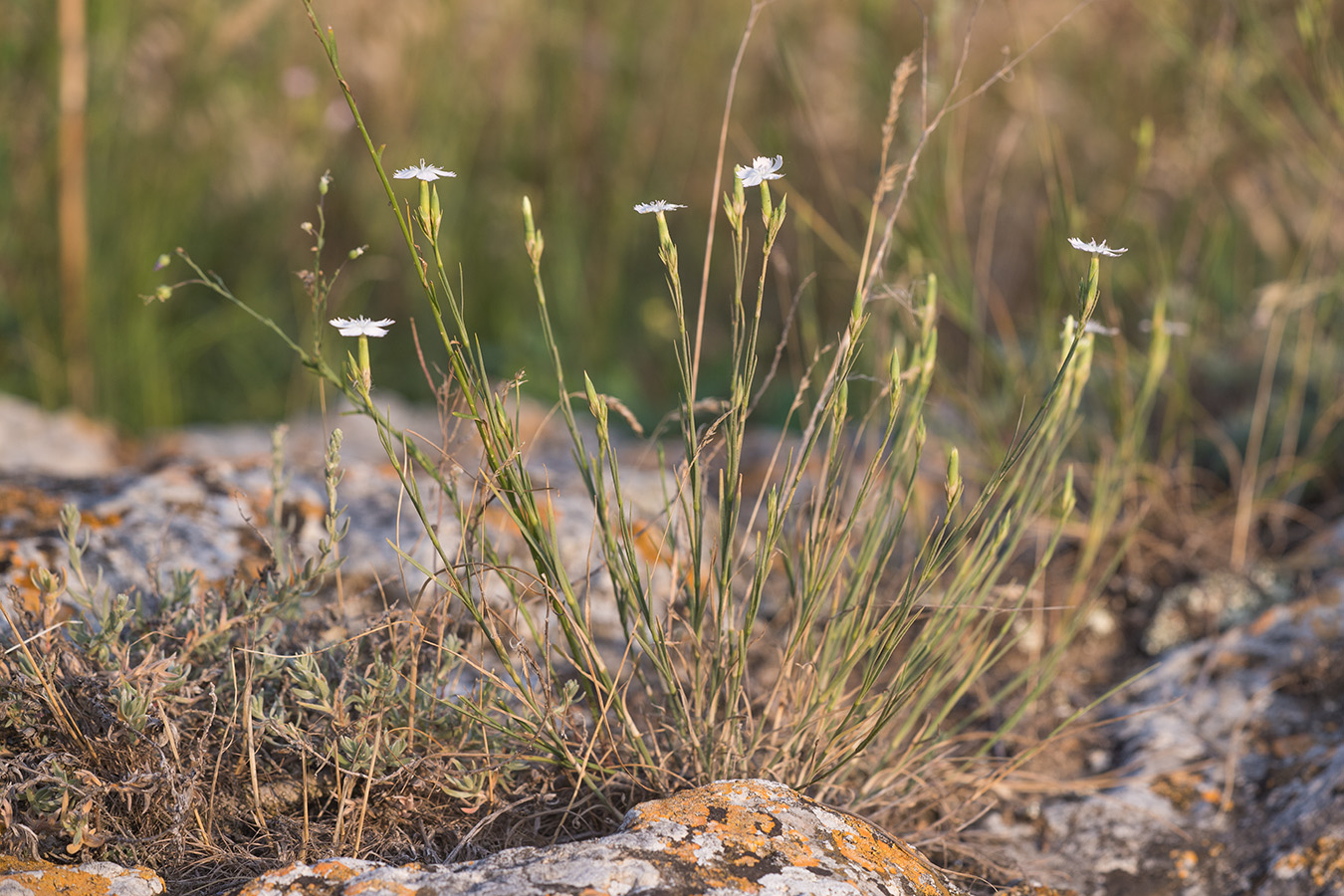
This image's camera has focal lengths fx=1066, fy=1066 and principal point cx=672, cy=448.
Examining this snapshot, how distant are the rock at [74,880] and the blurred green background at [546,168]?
224 centimetres

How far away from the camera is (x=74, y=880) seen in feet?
3.81

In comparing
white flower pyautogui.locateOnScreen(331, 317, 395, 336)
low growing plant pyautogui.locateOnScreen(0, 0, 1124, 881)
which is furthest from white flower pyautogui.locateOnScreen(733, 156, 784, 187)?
white flower pyautogui.locateOnScreen(331, 317, 395, 336)

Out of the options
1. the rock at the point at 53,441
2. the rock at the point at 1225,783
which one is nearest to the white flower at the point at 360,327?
the rock at the point at 1225,783

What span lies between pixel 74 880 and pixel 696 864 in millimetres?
679

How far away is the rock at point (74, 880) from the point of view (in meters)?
1.13

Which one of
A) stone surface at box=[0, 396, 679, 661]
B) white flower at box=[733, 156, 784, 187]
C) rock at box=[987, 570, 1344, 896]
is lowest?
rock at box=[987, 570, 1344, 896]

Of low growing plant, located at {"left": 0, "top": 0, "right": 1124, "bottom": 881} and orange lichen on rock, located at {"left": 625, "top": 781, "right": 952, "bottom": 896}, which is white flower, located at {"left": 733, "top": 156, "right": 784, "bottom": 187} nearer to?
low growing plant, located at {"left": 0, "top": 0, "right": 1124, "bottom": 881}

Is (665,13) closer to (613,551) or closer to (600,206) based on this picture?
(600,206)

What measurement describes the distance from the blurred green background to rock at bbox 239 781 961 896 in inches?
68.4

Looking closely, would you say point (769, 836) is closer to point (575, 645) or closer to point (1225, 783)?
point (575, 645)

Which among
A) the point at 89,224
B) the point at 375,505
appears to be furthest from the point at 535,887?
the point at 89,224

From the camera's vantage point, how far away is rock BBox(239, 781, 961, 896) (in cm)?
114

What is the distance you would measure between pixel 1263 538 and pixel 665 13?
3335 mm

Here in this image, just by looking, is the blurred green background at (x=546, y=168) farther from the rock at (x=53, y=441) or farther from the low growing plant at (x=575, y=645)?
the low growing plant at (x=575, y=645)
